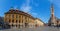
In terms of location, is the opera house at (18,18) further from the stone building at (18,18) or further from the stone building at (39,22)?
the stone building at (39,22)

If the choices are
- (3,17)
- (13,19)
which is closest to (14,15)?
(13,19)

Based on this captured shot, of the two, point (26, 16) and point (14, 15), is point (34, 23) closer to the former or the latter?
point (26, 16)

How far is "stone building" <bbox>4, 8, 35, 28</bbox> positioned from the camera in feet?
25.7

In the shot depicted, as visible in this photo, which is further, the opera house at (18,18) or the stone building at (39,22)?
the opera house at (18,18)

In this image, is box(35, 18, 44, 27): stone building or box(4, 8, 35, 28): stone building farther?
box(4, 8, 35, 28): stone building

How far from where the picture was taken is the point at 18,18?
8.37 metres

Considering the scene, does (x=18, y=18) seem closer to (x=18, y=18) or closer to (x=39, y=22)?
(x=18, y=18)

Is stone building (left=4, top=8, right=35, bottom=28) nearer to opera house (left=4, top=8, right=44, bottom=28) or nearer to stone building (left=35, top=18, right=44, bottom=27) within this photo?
opera house (left=4, top=8, right=44, bottom=28)

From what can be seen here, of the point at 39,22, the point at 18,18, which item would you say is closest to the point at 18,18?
the point at 18,18

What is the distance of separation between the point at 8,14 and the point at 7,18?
20 centimetres

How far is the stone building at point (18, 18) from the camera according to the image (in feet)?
25.7

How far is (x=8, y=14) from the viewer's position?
323 inches

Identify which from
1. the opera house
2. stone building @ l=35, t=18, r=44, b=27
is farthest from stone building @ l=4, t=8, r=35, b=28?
stone building @ l=35, t=18, r=44, b=27

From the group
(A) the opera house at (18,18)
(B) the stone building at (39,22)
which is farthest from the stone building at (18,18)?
(B) the stone building at (39,22)
